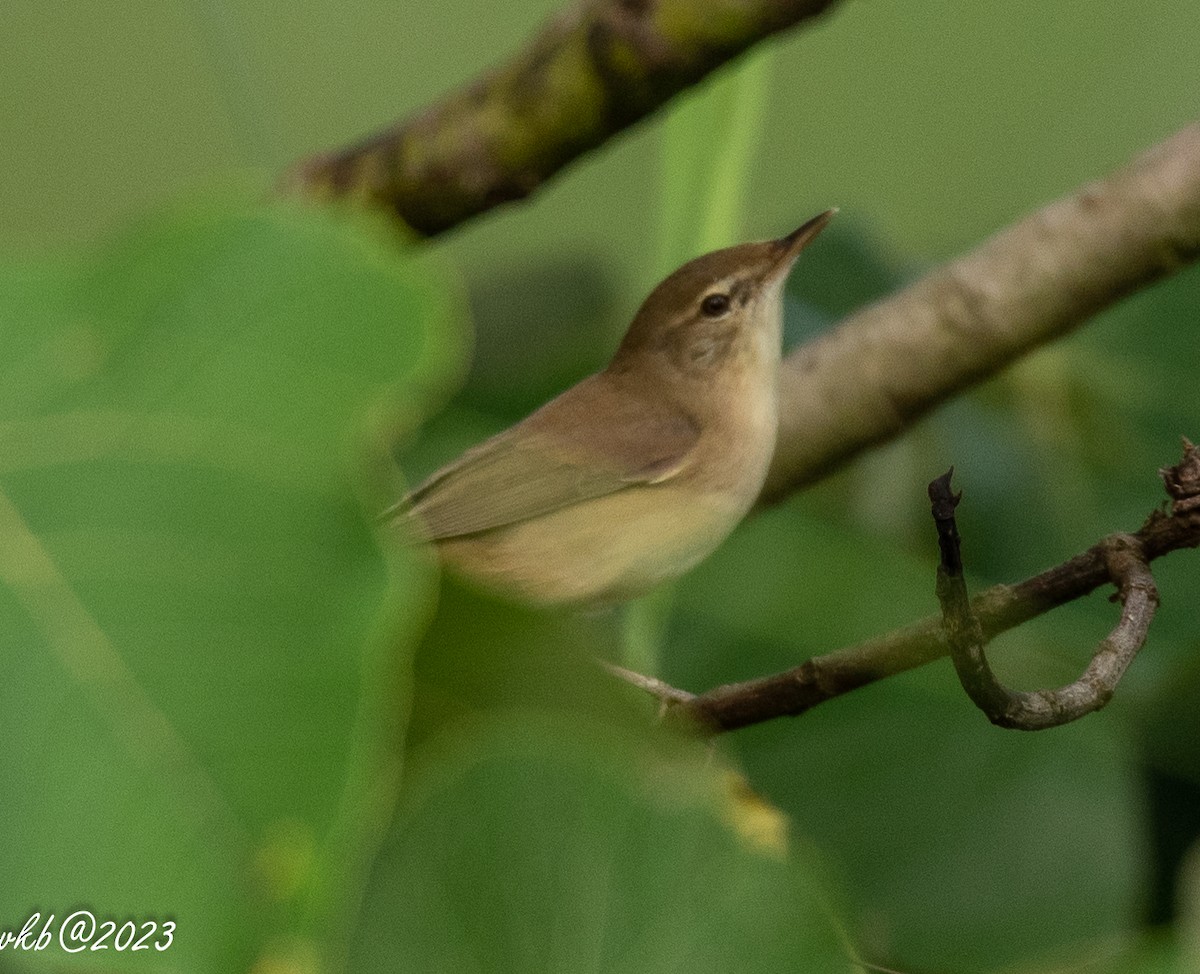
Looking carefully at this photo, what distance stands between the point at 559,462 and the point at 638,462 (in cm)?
6

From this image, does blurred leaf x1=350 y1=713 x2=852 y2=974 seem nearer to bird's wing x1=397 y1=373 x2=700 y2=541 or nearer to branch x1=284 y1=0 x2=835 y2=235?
branch x1=284 y1=0 x2=835 y2=235

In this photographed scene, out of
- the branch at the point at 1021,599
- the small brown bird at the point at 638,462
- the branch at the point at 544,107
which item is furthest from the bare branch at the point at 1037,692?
the small brown bird at the point at 638,462

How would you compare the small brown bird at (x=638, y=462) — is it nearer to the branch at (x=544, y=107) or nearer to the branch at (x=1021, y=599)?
the branch at (x=544, y=107)

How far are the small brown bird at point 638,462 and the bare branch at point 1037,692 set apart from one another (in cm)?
38

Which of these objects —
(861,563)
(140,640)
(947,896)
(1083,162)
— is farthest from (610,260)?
(140,640)

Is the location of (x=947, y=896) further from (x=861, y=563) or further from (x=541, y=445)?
(x=541, y=445)

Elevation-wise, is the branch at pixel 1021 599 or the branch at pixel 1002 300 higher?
the branch at pixel 1021 599

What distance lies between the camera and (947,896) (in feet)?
1.67

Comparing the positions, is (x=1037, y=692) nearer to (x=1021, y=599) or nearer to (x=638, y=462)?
(x=1021, y=599)

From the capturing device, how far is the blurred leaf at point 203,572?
21 centimetres

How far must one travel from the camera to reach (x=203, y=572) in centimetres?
23

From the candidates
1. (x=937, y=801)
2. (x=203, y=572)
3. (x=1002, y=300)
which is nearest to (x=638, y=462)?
(x=1002, y=300)

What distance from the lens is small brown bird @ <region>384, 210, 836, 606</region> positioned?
804 mm

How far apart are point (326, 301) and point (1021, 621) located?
0.19 m
